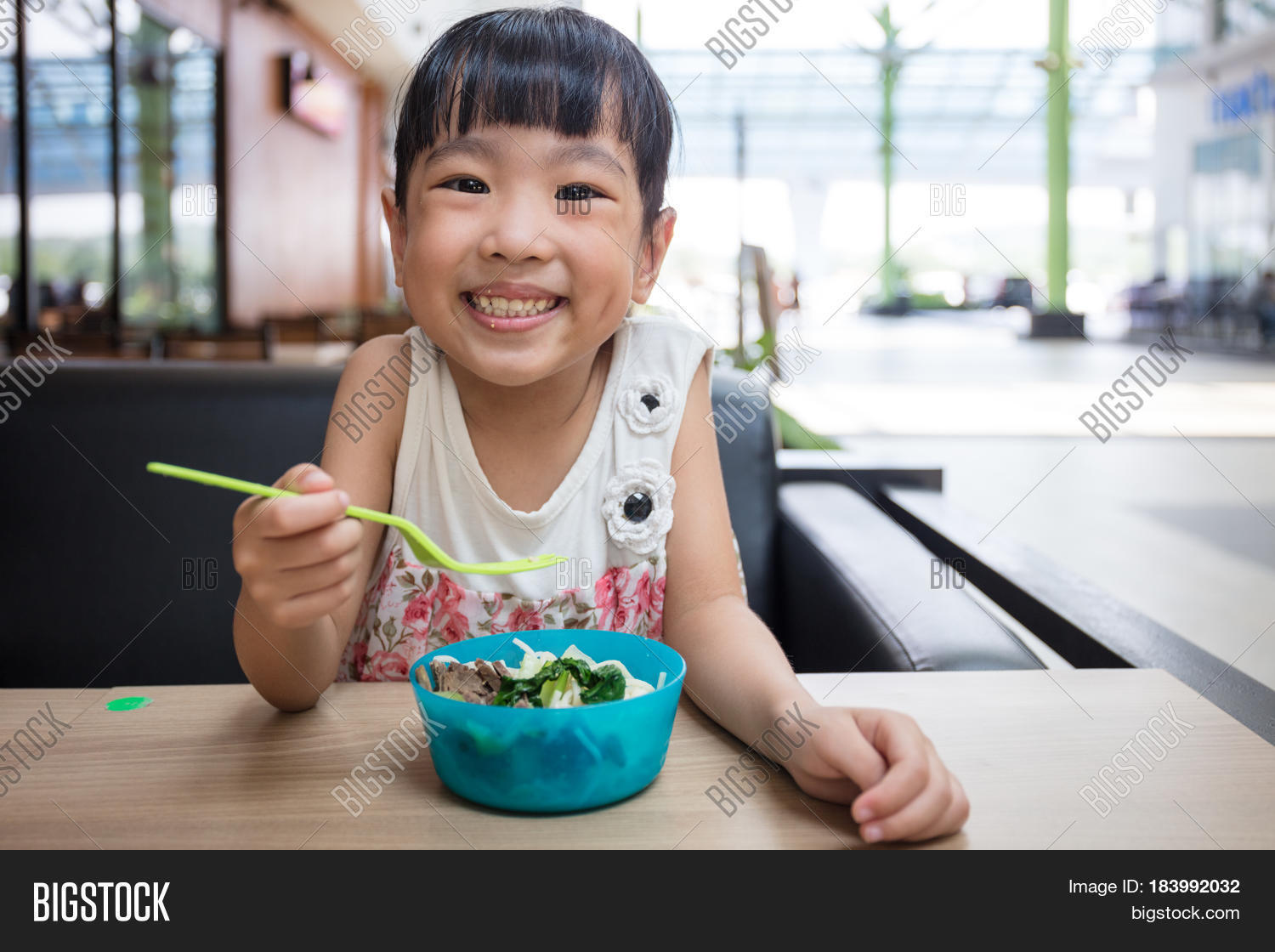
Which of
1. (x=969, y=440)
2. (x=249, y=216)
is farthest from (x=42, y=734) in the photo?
(x=249, y=216)

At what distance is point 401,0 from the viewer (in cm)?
736

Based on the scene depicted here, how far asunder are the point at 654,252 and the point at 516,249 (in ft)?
0.86

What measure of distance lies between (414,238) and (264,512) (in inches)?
15.8

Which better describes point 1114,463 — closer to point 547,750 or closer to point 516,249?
point 516,249

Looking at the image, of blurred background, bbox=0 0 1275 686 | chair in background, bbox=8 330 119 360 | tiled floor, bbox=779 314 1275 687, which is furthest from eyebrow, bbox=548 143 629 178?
chair in background, bbox=8 330 119 360

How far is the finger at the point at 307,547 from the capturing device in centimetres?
59

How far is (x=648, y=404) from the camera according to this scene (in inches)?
45.8

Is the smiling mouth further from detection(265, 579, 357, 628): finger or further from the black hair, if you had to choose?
detection(265, 579, 357, 628): finger

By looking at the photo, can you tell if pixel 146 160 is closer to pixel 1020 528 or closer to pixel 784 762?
pixel 1020 528

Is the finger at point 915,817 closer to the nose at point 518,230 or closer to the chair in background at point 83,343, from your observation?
the nose at point 518,230

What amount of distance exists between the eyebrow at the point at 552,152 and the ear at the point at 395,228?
10 centimetres

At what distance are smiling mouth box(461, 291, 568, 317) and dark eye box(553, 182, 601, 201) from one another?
0.09 m

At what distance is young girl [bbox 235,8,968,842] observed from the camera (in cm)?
62

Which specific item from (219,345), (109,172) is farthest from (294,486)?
(109,172)
